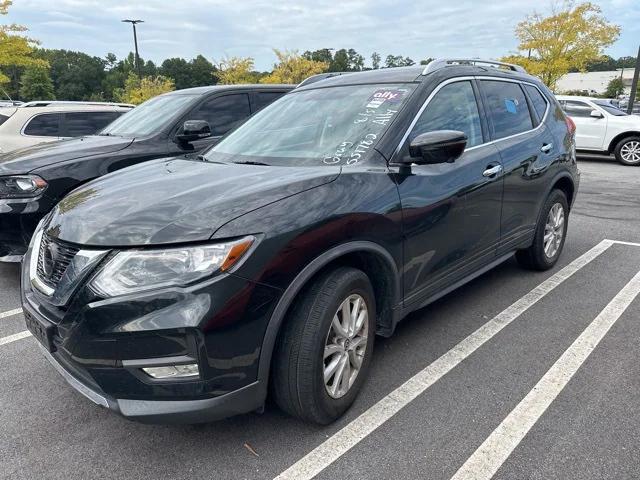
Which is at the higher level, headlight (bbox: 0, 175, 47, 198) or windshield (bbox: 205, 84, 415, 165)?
windshield (bbox: 205, 84, 415, 165)

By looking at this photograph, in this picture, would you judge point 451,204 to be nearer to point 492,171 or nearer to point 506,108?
point 492,171

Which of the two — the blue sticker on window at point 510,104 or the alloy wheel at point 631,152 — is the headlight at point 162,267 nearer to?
the blue sticker on window at point 510,104

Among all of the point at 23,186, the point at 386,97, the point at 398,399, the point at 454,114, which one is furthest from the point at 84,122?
the point at 398,399

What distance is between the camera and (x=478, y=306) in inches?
156

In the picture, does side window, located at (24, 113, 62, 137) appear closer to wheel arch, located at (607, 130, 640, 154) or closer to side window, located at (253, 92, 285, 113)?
side window, located at (253, 92, 285, 113)

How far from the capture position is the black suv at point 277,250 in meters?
1.98

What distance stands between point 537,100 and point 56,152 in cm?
440

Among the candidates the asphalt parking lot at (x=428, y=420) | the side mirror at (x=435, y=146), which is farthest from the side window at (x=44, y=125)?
the side mirror at (x=435, y=146)

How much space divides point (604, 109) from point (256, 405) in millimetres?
14546

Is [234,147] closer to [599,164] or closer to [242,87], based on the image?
[242,87]

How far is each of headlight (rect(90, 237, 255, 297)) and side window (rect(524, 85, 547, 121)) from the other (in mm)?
3441

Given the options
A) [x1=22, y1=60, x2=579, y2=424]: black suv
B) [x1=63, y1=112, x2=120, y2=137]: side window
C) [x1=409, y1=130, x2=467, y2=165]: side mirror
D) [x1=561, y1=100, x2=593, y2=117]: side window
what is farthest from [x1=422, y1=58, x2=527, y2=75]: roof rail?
[x1=561, y1=100, x2=593, y2=117]: side window

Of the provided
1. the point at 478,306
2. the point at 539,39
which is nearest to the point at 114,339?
the point at 478,306

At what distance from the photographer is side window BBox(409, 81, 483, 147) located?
307cm
